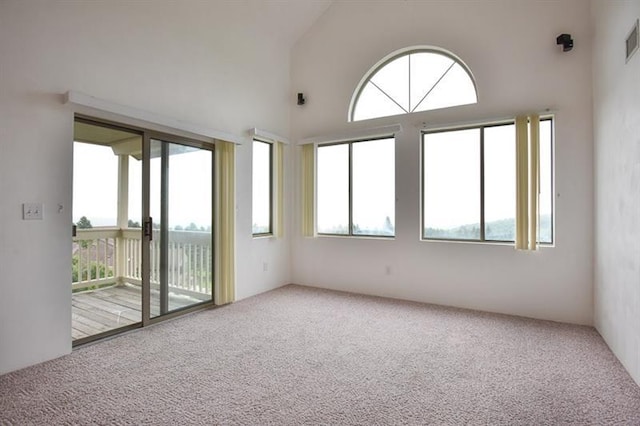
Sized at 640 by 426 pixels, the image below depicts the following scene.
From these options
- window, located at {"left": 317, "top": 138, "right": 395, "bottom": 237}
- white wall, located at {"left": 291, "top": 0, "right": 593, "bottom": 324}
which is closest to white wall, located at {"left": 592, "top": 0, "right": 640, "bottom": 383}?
white wall, located at {"left": 291, "top": 0, "right": 593, "bottom": 324}

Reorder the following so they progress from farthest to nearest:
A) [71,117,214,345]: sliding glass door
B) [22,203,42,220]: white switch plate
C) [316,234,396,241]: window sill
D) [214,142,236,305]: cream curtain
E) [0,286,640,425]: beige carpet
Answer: [316,234,396,241]: window sill
[214,142,236,305]: cream curtain
[71,117,214,345]: sliding glass door
[22,203,42,220]: white switch plate
[0,286,640,425]: beige carpet

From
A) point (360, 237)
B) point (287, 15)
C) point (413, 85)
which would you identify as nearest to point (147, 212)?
point (360, 237)

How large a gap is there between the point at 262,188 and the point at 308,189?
0.72 meters

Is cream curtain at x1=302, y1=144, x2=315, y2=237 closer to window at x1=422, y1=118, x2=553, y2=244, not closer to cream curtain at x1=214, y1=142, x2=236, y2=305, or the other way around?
cream curtain at x1=214, y1=142, x2=236, y2=305

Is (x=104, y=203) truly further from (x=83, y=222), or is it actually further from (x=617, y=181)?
(x=617, y=181)

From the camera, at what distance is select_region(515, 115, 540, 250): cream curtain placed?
12.0 feet

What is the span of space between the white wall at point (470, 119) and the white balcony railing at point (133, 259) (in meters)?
1.73

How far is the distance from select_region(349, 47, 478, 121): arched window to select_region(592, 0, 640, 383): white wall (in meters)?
1.31

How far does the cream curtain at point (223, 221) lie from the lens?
14.0 ft

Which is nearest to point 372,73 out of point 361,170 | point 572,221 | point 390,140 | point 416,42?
point 416,42

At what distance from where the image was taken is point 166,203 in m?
3.73

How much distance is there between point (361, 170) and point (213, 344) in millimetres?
3169

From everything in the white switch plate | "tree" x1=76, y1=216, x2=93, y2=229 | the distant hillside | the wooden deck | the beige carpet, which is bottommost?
the beige carpet

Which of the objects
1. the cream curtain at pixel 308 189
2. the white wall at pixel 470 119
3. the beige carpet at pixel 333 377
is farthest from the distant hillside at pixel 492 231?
the cream curtain at pixel 308 189
